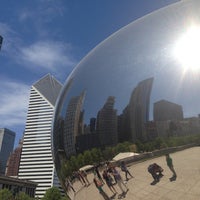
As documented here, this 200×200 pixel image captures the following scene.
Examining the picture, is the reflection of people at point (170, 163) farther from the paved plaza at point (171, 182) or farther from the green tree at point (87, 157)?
the green tree at point (87, 157)

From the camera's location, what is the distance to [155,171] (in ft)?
10.3

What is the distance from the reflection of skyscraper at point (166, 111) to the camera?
3041 mm

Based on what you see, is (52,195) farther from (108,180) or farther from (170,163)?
(170,163)

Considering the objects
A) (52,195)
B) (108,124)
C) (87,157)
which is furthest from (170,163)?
(52,195)

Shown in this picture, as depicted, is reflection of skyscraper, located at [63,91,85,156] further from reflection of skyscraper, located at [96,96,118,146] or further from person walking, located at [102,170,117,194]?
person walking, located at [102,170,117,194]

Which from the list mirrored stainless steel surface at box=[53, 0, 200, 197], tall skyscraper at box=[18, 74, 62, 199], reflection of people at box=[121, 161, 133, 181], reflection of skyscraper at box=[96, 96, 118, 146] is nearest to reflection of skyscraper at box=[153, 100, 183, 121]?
mirrored stainless steel surface at box=[53, 0, 200, 197]

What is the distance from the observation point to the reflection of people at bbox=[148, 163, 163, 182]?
3.11m

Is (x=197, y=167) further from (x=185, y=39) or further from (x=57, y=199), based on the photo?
(x=57, y=199)

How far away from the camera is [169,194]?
3025 millimetres

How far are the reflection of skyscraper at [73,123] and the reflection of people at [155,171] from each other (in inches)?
41.0

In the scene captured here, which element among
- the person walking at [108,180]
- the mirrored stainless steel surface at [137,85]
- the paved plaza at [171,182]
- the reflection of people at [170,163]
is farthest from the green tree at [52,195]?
the reflection of people at [170,163]

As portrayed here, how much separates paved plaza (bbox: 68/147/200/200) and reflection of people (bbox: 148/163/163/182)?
0.03 meters

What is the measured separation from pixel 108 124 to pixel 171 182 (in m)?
0.92

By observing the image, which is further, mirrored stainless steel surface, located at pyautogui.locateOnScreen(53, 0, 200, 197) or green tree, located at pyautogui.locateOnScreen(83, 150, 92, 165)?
green tree, located at pyautogui.locateOnScreen(83, 150, 92, 165)
